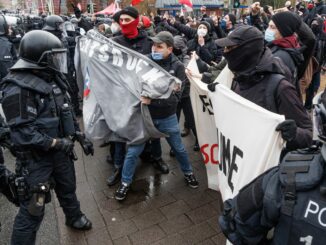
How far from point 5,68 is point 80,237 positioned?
4.31 metres

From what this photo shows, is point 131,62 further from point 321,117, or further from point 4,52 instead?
point 4,52

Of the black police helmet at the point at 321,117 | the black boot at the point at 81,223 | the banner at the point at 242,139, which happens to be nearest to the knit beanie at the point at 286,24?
the banner at the point at 242,139

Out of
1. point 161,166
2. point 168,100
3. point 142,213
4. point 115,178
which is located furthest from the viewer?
point 161,166

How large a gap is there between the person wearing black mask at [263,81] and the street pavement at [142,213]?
1.48 meters

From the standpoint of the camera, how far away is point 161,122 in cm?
377

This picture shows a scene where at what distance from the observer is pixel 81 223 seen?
125 inches

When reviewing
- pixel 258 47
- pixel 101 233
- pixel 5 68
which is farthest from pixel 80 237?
pixel 5 68

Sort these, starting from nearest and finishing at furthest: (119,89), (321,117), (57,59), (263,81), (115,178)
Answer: (321,117), (263,81), (57,59), (119,89), (115,178)

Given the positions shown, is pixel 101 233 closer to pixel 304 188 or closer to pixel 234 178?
pixel 234 178

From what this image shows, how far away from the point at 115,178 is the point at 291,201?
122 inches

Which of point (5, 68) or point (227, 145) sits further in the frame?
point (5, 68)

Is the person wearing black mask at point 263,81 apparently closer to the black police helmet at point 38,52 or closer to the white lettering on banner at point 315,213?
the white lettering on banner at point 315,213

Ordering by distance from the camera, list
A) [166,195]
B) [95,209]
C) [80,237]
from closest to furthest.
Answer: [80,237], [95,209], [166,195]

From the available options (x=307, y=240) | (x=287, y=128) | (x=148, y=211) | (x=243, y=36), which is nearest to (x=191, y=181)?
(x=148, y=211)
